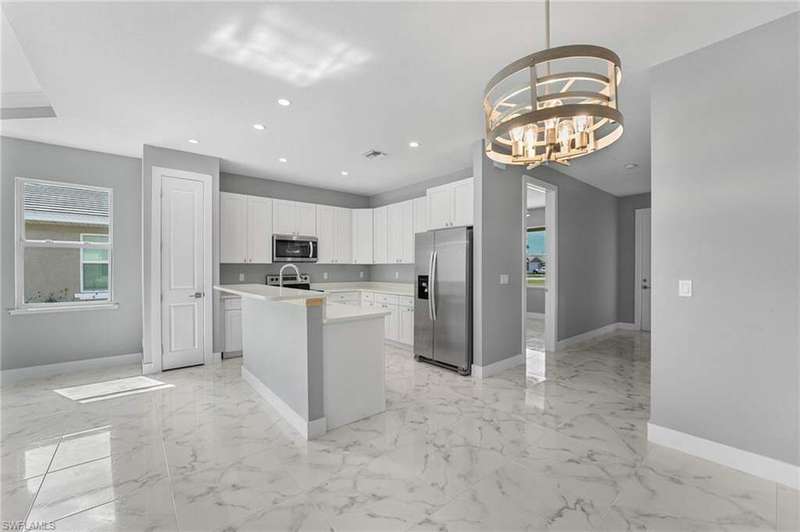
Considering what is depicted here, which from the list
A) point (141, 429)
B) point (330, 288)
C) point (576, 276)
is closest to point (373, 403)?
point (141, 429)

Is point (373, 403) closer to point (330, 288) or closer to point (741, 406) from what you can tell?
point (741, 406)

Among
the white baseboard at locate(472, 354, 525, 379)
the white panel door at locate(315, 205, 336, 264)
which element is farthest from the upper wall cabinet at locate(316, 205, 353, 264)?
the white baseboard at locate(472, 354, 525, 379)

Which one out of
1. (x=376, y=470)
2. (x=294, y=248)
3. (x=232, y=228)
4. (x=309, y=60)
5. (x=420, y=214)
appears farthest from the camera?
(x=294, y=248)

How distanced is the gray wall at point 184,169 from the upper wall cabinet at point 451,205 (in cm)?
287

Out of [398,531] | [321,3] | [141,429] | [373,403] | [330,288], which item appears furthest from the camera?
[330,288]

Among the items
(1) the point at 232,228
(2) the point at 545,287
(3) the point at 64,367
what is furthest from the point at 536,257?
(3) the point at 64,367

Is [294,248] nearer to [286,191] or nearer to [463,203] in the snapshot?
[286,191]

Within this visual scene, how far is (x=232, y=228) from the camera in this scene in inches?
195

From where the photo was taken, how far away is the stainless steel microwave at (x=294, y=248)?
5.37 metres

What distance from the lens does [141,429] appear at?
2760 mm

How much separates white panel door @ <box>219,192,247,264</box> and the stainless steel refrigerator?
8.37ft

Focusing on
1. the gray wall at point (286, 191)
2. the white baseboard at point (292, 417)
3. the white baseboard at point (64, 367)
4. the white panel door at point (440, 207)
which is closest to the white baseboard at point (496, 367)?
the white panel door at point (440, 207)

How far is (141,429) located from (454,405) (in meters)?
2.61

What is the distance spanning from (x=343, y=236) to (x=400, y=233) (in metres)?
1.16
